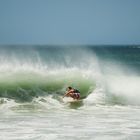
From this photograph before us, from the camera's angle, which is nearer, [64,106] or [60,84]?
[64,106]

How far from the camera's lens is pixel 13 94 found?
18.9 meters

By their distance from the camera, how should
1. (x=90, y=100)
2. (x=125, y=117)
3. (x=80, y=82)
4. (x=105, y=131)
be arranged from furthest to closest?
1. (x=80, y=82)
2. (x=90, y=100)
3. (x=125, y=117)
4. (x=105, y=131)

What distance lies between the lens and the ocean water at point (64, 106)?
443 inches

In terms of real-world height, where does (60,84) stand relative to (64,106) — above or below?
above

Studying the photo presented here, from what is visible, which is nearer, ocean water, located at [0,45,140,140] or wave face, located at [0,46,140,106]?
ocean water, located at [0,45,140,140]

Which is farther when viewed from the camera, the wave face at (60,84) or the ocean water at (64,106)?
the wave face at (60,84)

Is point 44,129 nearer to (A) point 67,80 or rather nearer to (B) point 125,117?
(B) point 125,117

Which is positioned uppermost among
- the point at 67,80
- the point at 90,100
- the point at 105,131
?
the point at 67,80

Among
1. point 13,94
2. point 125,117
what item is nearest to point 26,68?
point 13,94

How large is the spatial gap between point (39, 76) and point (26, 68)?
2.19m

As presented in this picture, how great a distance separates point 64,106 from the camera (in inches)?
634

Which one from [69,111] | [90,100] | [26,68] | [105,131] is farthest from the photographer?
[26,68]

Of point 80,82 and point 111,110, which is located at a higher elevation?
point 80,82

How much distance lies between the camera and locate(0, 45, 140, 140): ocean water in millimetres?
11242
